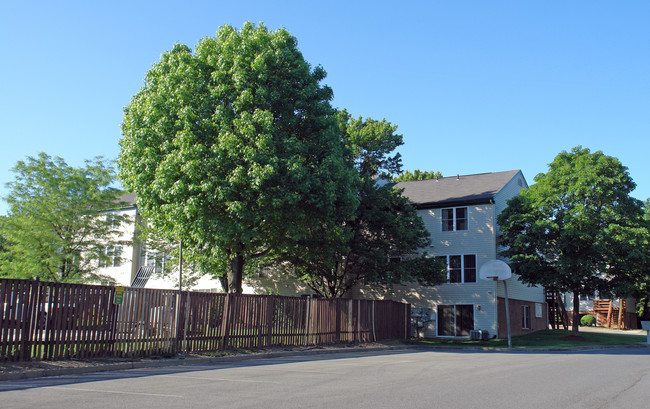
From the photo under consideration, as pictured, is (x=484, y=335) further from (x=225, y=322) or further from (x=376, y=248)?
(x=225, y=322)

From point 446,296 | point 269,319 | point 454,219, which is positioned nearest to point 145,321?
point 269,319

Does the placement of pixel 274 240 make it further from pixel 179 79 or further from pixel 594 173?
pixel 594 173

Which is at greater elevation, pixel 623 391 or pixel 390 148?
pixel 390 148

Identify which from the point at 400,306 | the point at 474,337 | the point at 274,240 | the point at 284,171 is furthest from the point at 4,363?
the point at 474,337

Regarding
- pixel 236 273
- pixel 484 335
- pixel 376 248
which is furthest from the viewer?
pixel 484 335

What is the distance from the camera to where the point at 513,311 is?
33312mm

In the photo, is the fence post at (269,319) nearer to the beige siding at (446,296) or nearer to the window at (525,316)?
the beige siding at (446,296)

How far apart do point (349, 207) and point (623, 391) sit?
13729mm

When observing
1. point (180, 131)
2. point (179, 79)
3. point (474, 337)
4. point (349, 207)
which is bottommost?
point (474, 337)

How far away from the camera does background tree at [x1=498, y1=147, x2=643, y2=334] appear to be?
92.9ft

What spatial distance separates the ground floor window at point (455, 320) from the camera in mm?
31125

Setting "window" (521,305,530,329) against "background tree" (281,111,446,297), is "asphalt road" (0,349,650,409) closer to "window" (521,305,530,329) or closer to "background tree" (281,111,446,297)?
"background tree" (281,111,446,297)

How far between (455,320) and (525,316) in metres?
7.20

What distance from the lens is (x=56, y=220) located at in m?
25.0
